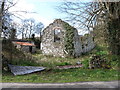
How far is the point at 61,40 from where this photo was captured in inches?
709

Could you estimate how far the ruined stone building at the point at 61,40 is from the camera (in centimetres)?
1736

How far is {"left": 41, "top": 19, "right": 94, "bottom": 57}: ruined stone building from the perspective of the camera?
17359 millimetres

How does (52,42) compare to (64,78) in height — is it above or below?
above

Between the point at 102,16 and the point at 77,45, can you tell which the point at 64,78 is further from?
the point at 77,45

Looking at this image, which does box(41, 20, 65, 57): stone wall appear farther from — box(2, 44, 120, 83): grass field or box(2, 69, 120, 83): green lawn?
box(2, 69, 120, 83): green lawn

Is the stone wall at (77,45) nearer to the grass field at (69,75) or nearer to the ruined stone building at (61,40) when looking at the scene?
the ruined stone building at (61,40)

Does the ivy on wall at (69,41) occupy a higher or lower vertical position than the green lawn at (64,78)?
higher

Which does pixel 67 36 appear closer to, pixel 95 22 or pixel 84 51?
pixel 84 51

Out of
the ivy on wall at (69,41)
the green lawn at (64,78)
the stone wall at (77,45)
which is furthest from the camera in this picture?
the stone wall at (77,45)

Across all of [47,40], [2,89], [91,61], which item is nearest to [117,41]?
[91,61]

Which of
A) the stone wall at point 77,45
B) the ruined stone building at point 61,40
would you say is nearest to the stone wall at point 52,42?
the ruined stone building at point 61,40

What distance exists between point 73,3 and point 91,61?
14.4 ft

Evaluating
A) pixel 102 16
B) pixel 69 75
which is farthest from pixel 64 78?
pixel 102 16

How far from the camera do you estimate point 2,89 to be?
13.8 feet
